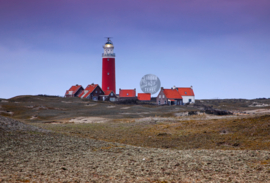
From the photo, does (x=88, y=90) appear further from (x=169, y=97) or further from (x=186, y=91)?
(x=186, y=91)

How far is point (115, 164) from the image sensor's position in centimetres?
1415

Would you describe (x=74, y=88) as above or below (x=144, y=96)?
above

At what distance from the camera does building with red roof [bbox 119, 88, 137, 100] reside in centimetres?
10381

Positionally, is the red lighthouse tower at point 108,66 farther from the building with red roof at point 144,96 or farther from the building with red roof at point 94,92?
the building with red roof at point 144,96

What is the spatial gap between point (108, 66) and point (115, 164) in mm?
82974

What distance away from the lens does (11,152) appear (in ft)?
54.5

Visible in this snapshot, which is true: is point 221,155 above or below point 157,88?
below

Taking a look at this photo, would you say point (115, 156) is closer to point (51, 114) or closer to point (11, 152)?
point (11, 152)

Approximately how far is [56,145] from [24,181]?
25.8 ft

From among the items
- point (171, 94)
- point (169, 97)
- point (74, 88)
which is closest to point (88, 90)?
point (74, 88)

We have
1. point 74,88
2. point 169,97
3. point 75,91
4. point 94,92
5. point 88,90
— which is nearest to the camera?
point 169,97

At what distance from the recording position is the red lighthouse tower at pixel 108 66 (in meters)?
96.2

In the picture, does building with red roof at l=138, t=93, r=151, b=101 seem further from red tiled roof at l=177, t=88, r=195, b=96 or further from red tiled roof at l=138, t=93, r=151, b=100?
red tiled roof at l=177, t=88, r=195, b=96

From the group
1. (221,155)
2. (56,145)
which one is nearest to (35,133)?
(56,145)
